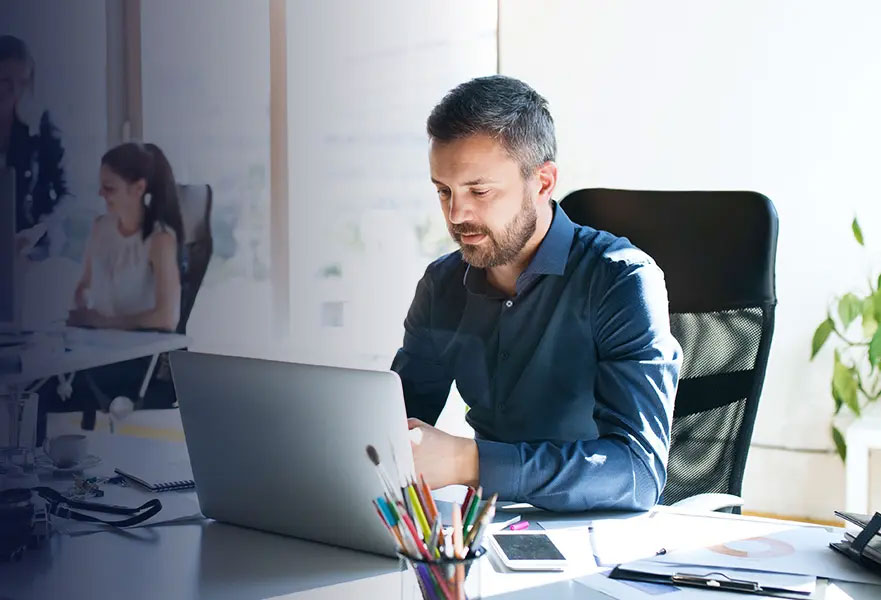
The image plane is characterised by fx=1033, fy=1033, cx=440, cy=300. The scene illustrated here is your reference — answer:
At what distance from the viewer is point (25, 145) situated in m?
1.25

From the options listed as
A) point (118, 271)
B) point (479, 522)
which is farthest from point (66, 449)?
point (479, 522)

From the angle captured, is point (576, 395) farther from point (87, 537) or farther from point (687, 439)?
point (87, 537)

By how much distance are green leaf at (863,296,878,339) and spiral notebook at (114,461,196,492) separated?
231 cm

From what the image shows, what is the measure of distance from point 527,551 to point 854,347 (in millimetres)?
2359

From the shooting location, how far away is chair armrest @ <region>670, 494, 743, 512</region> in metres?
1.50

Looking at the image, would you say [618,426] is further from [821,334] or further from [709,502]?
[821,334]

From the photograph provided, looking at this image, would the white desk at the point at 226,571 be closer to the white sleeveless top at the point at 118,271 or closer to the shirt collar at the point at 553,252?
the white sleeveless top at the point at 118,271

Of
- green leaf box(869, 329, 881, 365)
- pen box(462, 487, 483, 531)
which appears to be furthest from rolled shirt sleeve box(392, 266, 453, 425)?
green leaf box(869, 329, 881, 365)

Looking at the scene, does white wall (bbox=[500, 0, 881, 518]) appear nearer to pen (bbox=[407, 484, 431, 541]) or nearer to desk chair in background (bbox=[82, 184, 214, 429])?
desk chair in background (bbox=[82, 184, 214, 429])

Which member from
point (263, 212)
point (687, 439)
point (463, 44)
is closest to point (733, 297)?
point (687, 439)

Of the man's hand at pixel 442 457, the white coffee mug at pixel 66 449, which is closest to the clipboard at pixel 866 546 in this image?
the man's hand at pixel 442 457

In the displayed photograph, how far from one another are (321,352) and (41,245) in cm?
100

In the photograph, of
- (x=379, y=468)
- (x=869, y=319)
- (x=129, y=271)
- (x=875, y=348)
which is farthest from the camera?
(x=869, y=319)

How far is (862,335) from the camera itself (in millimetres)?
3158
